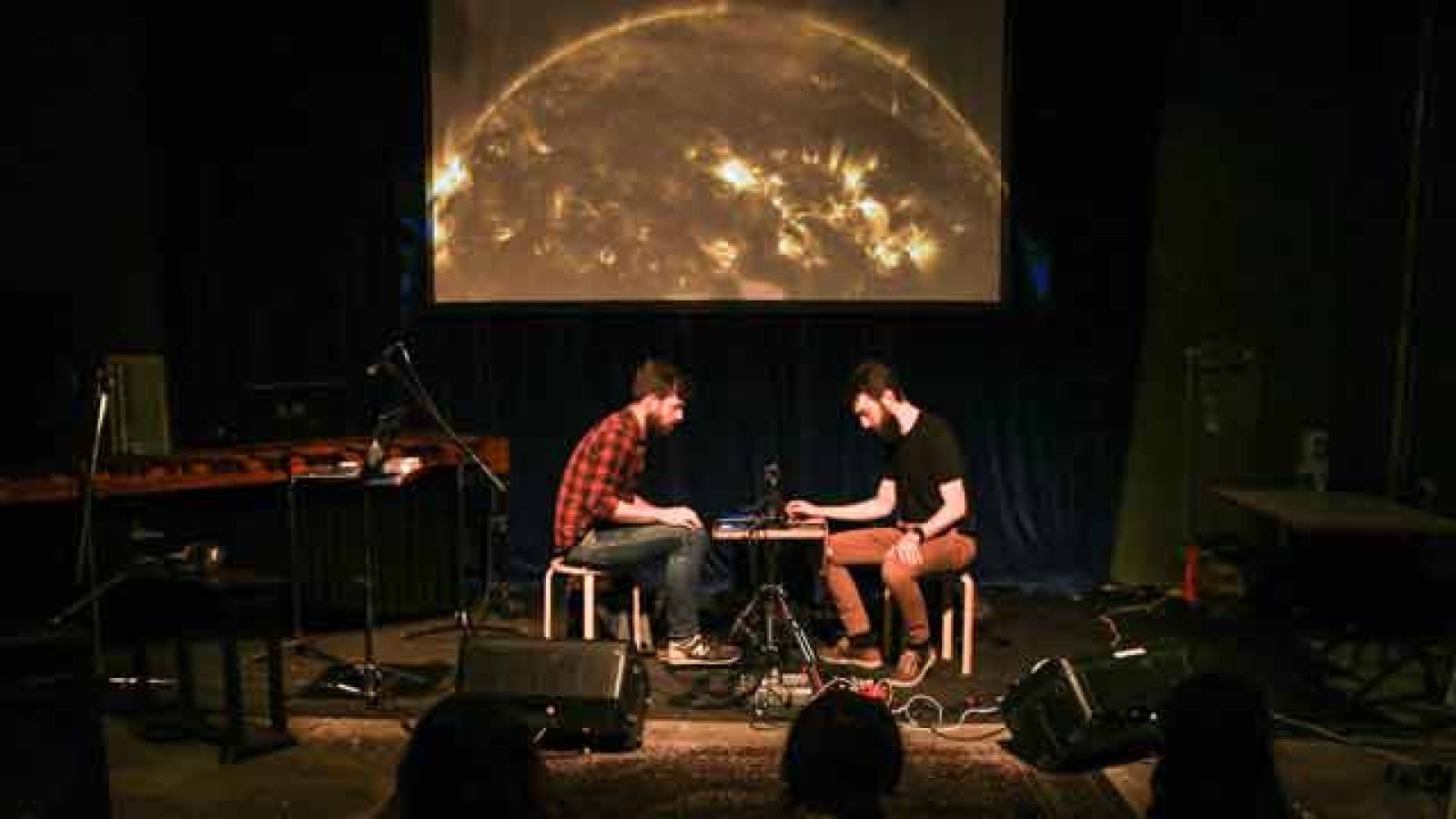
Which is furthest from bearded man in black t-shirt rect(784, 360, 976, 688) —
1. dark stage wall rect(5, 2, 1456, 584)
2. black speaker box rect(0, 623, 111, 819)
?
black speaker box rect(0, 623, 111, 819)

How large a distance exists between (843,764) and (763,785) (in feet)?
7.72

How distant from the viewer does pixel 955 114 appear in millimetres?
7238

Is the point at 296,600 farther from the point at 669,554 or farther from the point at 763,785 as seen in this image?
the point at 763,785

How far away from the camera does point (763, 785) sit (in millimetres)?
4527

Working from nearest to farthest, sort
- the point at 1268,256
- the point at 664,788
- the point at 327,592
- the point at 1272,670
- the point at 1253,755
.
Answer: the point at 1253,755
the point at 664,788
the point at 1272,670
the point at 327,592
the point at 1268,256

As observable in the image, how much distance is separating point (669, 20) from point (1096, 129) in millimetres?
2202

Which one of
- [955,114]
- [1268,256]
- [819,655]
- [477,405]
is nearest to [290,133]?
[477,405]

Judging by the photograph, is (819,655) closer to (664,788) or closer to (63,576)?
(664,788)

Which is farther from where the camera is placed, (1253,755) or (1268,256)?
(1268,256)

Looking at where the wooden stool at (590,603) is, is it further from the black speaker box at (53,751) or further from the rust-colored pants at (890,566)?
the black speaker box at (53,751)

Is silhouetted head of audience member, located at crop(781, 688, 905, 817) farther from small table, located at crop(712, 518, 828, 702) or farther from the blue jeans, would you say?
the blue jeans

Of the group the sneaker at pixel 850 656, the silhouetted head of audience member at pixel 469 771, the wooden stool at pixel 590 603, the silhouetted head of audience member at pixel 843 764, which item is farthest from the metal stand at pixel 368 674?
the silhouetted head of audience member at pixel 843 764

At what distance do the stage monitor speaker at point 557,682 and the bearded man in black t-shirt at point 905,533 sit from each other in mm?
1483

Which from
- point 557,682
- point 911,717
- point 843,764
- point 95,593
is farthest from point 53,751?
point 911,717
